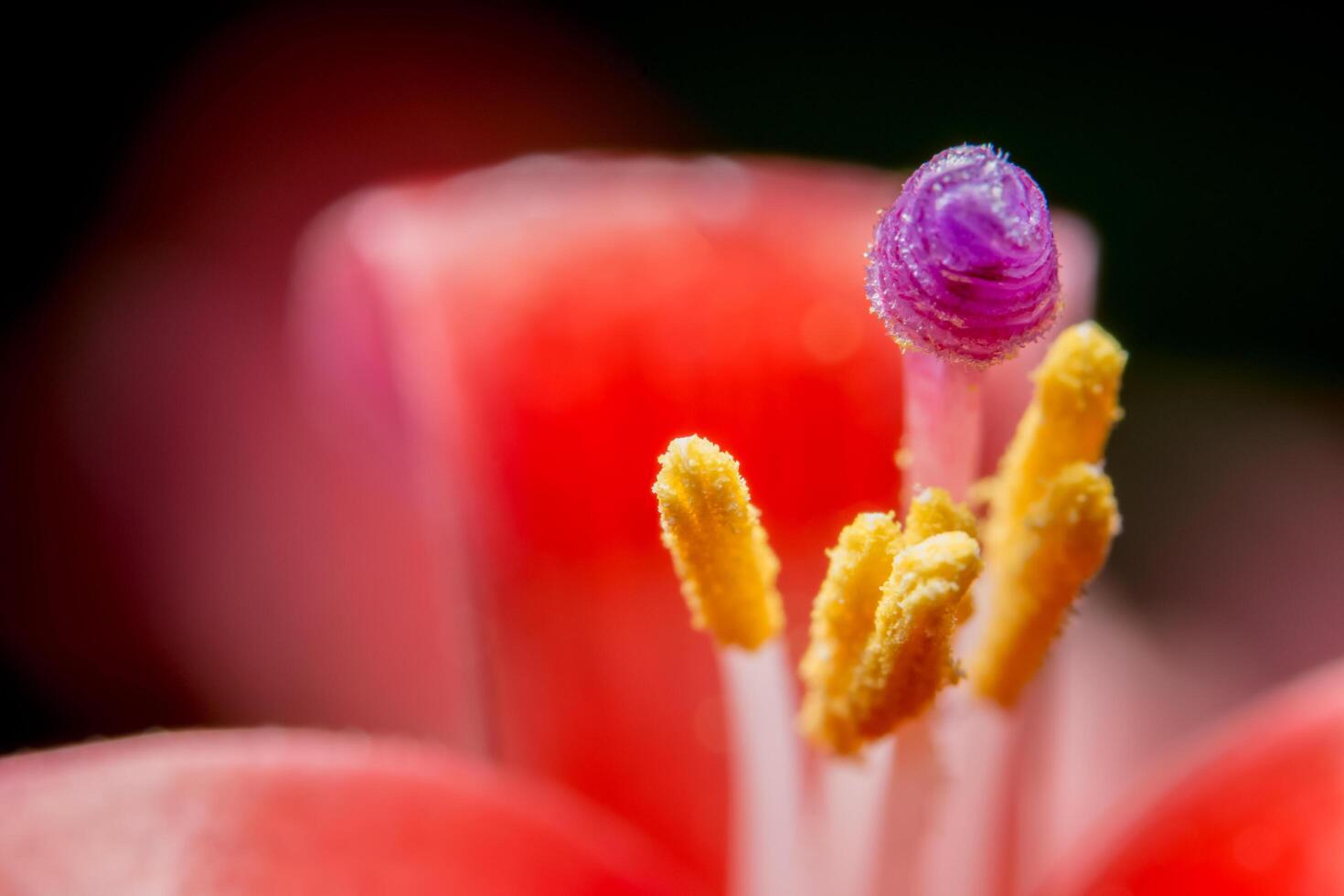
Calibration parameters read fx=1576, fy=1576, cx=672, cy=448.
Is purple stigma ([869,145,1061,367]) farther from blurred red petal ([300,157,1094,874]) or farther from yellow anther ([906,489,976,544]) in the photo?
blurred red petal ([300,157,1094,874])

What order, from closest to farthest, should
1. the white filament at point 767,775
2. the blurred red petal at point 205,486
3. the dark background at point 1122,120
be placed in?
1. the white filament at point 767,775
2. the blurred red petal at point 205,486
3. the dark background at point 1122,120

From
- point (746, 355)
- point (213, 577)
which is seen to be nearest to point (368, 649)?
point (213, 577)

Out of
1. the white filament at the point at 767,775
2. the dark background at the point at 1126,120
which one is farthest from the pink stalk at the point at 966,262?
the dark background at the point at 1126,120

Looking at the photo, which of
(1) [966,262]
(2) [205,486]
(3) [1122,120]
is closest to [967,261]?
(1) [966,262]

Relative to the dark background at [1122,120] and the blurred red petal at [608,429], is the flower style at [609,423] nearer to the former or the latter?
the blurred red petal at [608,429]

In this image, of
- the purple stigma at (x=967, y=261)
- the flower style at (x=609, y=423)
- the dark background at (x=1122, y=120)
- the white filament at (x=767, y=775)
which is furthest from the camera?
the dark background at (x=1122, y=120)

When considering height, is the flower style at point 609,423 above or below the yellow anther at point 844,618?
above

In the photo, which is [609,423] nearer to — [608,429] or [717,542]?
[608,429]
